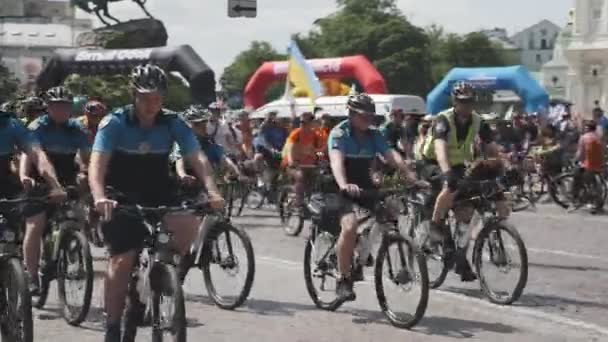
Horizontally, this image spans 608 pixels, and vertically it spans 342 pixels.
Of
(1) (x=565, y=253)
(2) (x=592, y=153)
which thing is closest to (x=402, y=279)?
(1) (x=565, y=253)

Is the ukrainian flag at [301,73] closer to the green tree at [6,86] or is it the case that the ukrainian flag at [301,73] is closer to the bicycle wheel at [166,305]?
the green tree at [6,86]

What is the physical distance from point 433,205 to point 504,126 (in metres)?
19.5

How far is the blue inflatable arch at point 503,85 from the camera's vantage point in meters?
34.2

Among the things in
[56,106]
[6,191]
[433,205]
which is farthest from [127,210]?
[433,205]

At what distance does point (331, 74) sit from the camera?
4106cm

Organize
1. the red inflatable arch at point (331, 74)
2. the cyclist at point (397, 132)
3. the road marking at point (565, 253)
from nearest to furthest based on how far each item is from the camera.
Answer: the road marking at point (565, 253)
the cyclist at point (397, 132)
the red inflatable arch at point (331, 74)

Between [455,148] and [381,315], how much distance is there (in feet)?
5.73

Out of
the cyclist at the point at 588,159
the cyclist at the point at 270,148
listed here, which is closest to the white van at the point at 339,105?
the cyclist at the point at 270,148

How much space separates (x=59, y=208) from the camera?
991cm

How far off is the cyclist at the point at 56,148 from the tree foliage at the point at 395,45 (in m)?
86.0

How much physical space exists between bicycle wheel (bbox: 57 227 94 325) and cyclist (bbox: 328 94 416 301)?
190 centimetres

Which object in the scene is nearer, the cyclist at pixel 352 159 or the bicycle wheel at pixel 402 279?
the bicycle wheel at pixel 402 279

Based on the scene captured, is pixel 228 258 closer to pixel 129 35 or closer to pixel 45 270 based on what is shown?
pixel 45 270

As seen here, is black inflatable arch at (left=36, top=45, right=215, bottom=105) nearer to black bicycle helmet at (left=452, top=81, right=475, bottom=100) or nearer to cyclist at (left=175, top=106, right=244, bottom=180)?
cyclist at (left=175, top=106, right=244, bottom=180)
